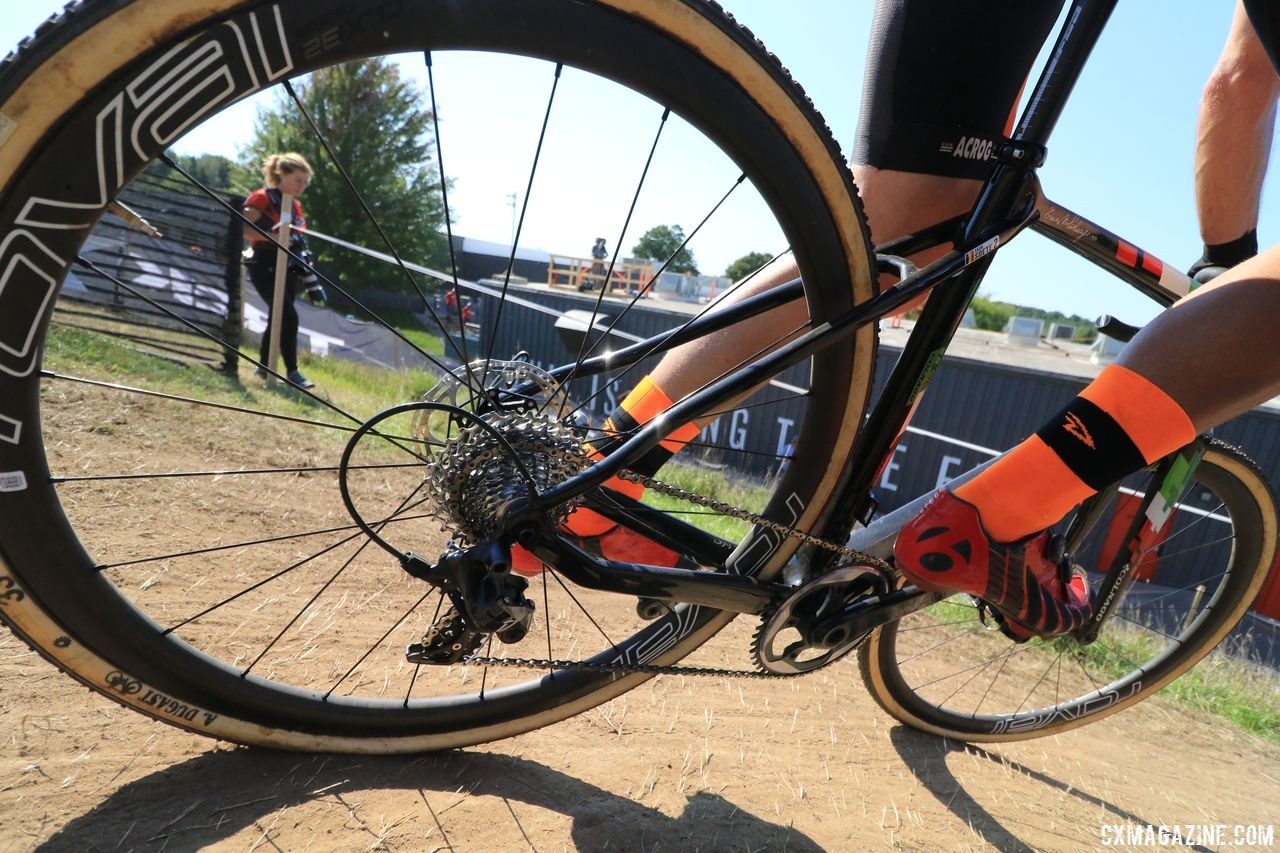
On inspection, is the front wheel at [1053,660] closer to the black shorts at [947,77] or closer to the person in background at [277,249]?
the black shorts at [947,77]

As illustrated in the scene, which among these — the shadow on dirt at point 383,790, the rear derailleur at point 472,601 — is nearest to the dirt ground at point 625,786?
the shadow on dirt at point 383,790

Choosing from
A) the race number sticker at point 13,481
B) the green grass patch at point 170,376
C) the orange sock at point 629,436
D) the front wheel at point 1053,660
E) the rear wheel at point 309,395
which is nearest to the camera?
the rear wheel at point 309,395

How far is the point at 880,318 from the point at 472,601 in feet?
3.19

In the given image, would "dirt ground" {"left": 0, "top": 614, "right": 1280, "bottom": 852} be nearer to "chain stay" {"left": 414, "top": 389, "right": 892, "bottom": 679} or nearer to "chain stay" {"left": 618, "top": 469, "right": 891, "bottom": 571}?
"chain stay" {"left": 414, "top": 389, "right": 892, "bottom": 679}

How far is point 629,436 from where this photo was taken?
1.75 m

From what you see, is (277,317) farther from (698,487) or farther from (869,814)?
(869,814)

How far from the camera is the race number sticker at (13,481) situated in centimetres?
124

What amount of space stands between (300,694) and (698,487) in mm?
4779

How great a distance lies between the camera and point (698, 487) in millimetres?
6285

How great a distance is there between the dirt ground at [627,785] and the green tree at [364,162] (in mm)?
A: 30366

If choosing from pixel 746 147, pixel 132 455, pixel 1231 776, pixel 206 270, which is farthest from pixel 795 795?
pixel 206 270

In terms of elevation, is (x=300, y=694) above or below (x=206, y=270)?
below

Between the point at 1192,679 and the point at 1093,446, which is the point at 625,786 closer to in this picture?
the point at 1093,446

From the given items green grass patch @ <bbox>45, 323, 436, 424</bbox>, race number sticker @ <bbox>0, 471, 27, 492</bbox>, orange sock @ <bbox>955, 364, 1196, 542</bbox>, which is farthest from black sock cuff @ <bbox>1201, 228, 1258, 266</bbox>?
green grass patch @ <bbox>45, 323, 436, 424</bbox>
